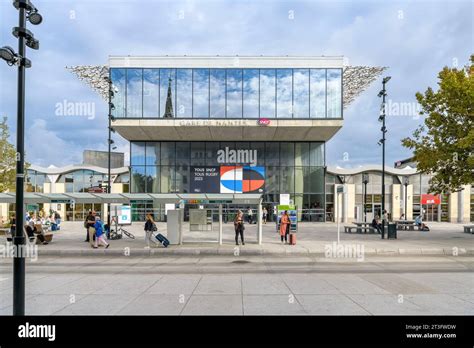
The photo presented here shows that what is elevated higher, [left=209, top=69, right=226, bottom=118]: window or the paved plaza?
[left=209, top=69, right=226, bottom=118]: window

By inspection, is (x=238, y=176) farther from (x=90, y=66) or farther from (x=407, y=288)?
(x=407, y=288)

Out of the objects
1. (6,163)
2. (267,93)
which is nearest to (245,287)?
(6,163)

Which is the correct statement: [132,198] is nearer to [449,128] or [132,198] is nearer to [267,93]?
[449,128]

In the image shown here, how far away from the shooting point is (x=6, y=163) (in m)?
23.7

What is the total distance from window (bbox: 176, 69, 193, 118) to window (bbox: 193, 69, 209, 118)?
434 mm

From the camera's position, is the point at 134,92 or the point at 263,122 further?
the point at 134,92

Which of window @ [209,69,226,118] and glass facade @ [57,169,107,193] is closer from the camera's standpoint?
window @ [209,69,226,118]

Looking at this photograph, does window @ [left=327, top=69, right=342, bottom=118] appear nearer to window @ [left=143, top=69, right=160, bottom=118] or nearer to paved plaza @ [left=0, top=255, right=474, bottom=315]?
window @ [left=143, top=69, right=160, bottom=118]

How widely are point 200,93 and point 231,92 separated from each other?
11.2ft

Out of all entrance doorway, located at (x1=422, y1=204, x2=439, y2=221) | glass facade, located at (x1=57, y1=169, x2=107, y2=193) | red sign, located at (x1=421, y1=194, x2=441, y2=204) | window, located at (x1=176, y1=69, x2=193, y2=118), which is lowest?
entrance doorway, located at (x1=422, y1=204, x2=439, y2=221)

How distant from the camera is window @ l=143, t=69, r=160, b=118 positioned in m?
33.1

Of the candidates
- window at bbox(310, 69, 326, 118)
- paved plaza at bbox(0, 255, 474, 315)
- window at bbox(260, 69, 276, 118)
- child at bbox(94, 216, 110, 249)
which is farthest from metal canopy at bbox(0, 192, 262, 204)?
window at bbox(310, 69, 326, 118)

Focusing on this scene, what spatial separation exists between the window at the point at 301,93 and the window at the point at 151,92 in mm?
15018
